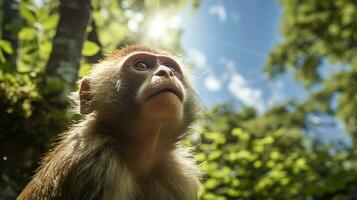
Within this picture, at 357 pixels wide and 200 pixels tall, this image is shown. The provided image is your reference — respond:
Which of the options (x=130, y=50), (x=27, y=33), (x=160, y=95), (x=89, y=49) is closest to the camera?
(x=160, y=95)

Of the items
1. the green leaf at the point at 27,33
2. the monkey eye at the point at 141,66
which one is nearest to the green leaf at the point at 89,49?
the green leaf at the point at 27,33

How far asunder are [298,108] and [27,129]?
2566cm

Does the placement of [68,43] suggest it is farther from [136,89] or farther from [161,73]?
[161,73]

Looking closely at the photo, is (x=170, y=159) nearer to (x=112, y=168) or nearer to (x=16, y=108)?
(x=112, y=168)

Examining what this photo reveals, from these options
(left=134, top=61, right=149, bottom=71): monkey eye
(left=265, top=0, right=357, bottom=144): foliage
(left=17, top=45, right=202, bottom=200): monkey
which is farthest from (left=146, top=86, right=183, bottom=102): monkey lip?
(left=265, top=0, right=357, bottom=144): foliage

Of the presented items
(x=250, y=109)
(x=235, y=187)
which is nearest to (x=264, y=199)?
(x=235, y=187)

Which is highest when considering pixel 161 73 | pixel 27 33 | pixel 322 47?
pixel 322 47

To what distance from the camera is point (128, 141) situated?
3.12 meters

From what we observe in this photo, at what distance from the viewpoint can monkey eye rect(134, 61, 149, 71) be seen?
341cm

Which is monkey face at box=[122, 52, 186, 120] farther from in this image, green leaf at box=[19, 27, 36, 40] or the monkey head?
green leaf at box=[19, 27, 36, 40]

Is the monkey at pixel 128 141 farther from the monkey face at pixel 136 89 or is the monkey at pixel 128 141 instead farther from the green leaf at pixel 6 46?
the green leaf at pixel 6 46

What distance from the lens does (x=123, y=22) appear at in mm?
9484

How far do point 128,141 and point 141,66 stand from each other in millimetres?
658

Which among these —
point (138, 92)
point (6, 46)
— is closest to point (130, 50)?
point (138, 92)
